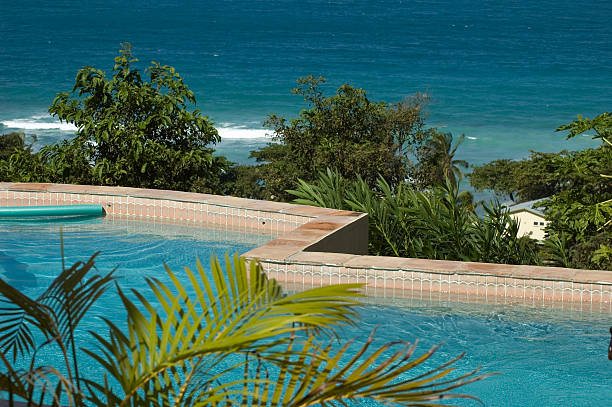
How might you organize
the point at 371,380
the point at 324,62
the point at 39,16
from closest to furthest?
the point at 371,380 < the point at 324,62 < the point at 39,16

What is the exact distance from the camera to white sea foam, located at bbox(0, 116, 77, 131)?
4683 cm

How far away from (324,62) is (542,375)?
65.0 m

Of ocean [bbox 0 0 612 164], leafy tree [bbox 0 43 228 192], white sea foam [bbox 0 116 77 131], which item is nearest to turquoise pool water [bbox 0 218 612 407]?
leafy tree [bbox 0 43 228 192]

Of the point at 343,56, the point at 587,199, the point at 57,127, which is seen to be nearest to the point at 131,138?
the point at 587,199

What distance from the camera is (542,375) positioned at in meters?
4.43

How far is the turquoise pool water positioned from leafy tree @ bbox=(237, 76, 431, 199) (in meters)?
8.35

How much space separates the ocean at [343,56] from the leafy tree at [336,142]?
25.8 meters

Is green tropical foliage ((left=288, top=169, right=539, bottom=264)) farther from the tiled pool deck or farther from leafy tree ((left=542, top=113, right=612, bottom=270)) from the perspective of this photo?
the tiled pool deck

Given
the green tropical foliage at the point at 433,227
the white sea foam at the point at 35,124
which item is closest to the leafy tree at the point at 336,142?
the green tropical foliage at the point at 433,227

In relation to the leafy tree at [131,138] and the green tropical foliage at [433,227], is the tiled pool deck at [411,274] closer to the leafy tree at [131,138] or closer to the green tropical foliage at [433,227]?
the green tropical foliage at [433,227]

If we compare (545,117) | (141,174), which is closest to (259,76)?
(545,117)

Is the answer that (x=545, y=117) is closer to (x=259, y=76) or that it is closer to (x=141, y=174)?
(x=259, y=76)

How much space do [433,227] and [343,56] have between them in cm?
6432

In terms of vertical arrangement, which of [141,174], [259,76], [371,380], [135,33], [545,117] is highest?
[135,33]
